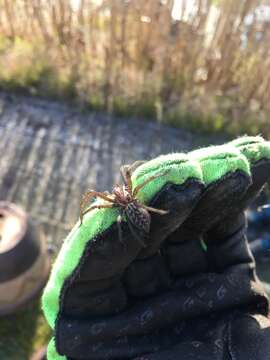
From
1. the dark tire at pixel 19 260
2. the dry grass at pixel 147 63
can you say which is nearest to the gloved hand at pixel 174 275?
the dark tire at pixel 19 260

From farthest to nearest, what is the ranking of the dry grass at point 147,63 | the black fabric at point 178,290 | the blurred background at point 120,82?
1. the dry grass at point 147,63
2. the blurred background at point 120,82
3. the black fabric at point 178,290

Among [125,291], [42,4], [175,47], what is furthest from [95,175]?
[125,291]

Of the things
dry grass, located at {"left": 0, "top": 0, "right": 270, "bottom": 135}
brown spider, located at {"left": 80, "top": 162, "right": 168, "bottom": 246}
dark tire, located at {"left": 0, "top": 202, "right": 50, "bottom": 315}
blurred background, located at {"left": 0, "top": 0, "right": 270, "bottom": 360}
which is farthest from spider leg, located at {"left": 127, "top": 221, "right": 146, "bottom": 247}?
dry grass, located at {"left": 0, "top": 0, "right": 270, "bottom": 135}

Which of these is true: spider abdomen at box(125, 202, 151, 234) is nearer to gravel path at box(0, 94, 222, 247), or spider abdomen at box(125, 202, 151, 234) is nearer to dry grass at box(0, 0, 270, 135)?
gravel path at box(0, 94, 222, 247)

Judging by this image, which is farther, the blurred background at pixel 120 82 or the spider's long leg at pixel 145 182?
the blurred background at pixel 120 82

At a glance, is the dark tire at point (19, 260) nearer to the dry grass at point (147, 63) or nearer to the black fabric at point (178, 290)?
the black fabric at point (178, 290)

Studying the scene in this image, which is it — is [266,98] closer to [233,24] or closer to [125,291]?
[233,24]
